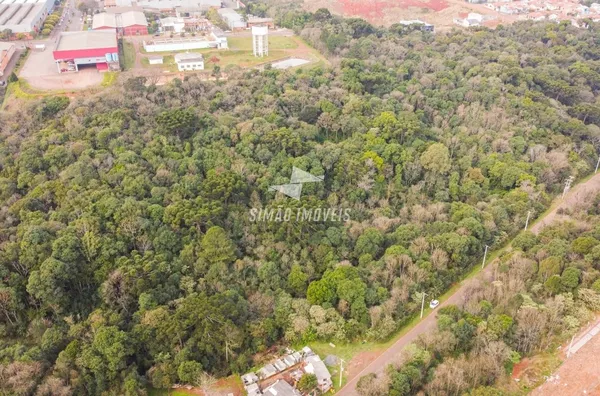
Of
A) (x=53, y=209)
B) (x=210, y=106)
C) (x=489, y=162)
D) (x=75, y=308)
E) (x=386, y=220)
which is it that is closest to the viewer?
(x=75, y=308)

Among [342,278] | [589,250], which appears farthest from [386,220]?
[589,250]

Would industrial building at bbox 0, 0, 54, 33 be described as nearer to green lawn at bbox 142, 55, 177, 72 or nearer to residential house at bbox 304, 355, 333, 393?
green lawn at bbox 142, 55, 177, 72

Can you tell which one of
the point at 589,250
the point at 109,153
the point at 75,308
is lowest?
the point at 75,308

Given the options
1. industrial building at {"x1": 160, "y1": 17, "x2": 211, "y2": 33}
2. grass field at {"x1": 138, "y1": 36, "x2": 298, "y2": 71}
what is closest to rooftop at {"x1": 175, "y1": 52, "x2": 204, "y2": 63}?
grass field at {"x1": 138, "y1": 36, "x2": 298, "y2": 71}

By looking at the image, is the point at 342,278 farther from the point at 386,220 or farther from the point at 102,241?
the point at 102,241

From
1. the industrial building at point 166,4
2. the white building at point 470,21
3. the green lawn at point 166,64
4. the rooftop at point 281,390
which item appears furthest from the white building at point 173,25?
the rooftop at point 281,390

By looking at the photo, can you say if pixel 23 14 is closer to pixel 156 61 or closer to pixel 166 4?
pixel 166 4
